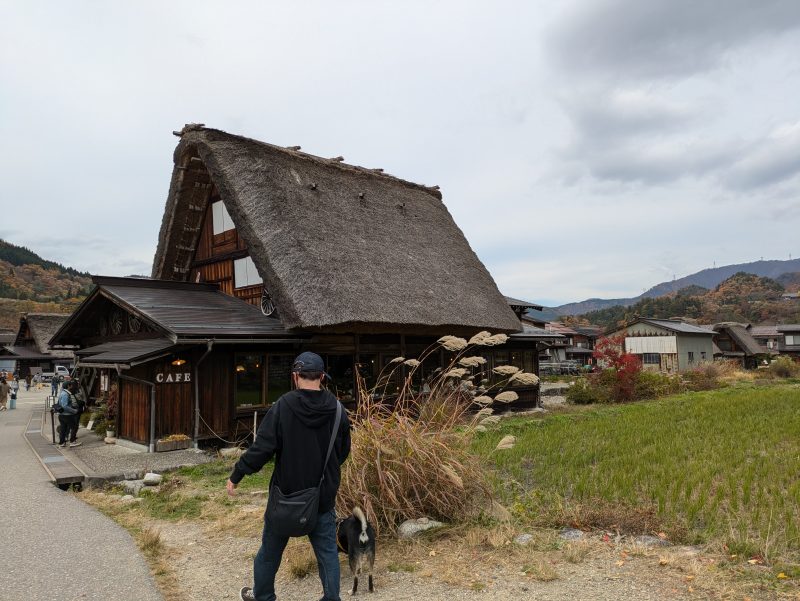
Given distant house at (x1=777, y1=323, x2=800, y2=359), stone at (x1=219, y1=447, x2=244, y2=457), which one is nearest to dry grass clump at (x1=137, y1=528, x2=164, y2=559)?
stone at (x1=219, y1=447, x2=244, y2=457)

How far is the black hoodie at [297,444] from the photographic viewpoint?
3.50 metres

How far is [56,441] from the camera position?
12.3 m

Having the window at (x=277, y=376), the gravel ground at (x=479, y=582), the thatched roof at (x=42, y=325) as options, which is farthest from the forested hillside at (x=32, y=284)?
the gravel ground at (x=479, y=582)

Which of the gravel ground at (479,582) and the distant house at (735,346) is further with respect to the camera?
the distant house at (735,346)

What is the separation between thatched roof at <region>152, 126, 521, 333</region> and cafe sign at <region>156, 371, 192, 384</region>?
86.3 inches

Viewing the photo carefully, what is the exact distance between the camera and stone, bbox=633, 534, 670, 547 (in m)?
4.79

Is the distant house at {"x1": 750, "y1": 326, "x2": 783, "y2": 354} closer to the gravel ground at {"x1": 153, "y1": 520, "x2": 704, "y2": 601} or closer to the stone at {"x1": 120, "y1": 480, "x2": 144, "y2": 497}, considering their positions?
the gravel ground at {"x1": 153, "y1": 520, "x2": 704, "y2": 601}

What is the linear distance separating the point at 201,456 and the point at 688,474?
7867mm

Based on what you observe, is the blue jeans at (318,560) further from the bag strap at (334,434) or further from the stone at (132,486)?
the stone at (132,486)

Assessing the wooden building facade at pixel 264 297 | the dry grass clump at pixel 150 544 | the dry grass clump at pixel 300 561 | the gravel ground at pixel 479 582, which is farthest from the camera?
the wooden building facade at pixel 264 297

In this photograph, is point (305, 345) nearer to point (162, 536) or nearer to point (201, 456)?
point (201, 456)

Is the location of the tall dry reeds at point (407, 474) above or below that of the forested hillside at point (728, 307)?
below

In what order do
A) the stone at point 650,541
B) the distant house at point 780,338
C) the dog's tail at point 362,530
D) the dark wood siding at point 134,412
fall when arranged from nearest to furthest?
the dog's tail at point 362,530 < the stone at point 650,541 < the dark wood siding at point 134,412 < the distant house at point 780,338

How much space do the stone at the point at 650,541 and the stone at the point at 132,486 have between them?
6.37 metres
